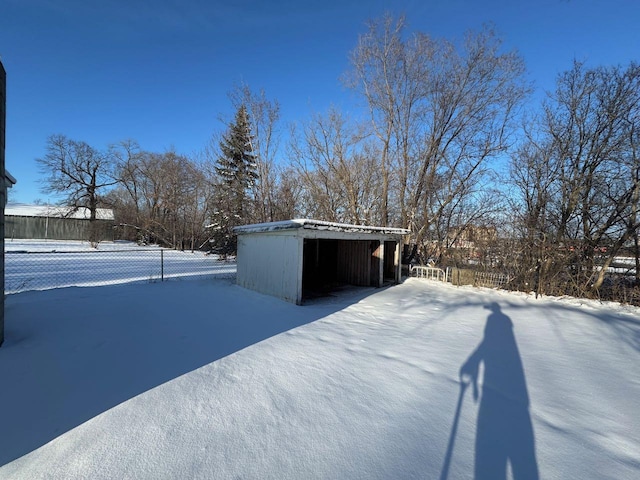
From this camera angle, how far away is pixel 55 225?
94.4 ft

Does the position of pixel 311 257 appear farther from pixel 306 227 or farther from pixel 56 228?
pixel 56 228

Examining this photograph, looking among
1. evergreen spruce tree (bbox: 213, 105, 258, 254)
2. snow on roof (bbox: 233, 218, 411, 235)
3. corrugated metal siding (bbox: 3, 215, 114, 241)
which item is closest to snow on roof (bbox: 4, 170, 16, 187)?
snow on roof (bbox: 233, 218, 411, 235)

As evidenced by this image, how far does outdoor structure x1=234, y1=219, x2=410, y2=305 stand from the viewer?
699 centimetres

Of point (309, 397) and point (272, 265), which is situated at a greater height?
point (272, 265)

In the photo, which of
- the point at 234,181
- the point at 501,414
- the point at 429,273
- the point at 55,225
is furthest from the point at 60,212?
the point at 501,414

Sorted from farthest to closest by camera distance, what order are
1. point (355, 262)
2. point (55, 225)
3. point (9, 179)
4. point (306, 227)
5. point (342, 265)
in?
point (55, 225) → point (342, 265) → point (355, 262) → point (306, 227) → point (9, 179)

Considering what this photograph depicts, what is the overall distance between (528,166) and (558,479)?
465 inches

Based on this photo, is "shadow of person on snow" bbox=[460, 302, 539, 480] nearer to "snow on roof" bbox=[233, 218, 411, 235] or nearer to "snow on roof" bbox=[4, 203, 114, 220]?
"snow on roof" bbox=[233, 218, 411, 235]

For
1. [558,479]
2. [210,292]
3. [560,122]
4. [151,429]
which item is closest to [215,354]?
[151,429]

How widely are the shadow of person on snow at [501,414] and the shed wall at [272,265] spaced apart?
159 inches

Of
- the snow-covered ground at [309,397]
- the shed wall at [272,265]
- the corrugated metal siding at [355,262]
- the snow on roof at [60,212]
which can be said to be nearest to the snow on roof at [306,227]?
the shed wall at [272,265]

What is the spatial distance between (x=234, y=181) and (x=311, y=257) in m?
10.5

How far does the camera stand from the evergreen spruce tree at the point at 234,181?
17719mm

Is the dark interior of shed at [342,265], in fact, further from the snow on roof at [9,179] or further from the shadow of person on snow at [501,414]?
the snow on roof at [9,179]
